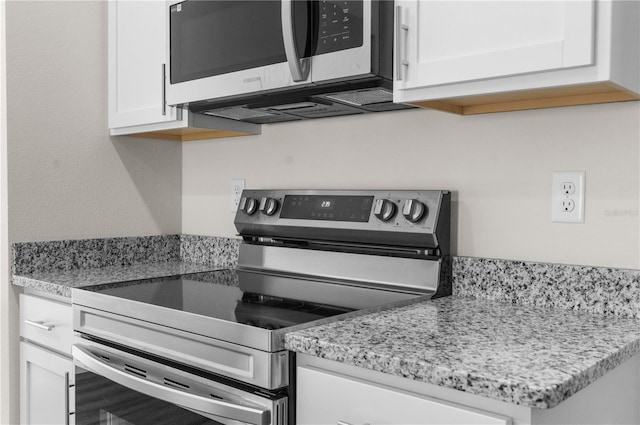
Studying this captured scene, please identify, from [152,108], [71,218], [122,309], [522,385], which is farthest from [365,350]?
[71,218]

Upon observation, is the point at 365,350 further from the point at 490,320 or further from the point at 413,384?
the point at 490,320

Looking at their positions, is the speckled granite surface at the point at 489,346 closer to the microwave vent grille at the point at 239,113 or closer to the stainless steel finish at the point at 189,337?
the stainless steel finish at the point at 189,337

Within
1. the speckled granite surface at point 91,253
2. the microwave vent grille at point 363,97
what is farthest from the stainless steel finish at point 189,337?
the microwave vent grille at point 363,97

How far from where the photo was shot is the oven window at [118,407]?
4.05 feet

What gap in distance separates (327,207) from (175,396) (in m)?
0.68

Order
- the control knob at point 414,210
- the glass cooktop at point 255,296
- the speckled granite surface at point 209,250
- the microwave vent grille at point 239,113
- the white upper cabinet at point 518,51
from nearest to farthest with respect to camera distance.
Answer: the white upper cabinet at point 518,51, the glass cooktop at point 255,296, the control knob at point 414,210, the microwave vent grille at point 239,113, the speckled granite surface at point 209,250

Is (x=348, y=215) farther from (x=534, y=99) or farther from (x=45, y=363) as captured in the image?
(x=45, y=363)

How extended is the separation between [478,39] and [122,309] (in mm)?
988

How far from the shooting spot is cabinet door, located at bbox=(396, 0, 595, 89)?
3.36ft

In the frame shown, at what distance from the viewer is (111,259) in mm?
2068

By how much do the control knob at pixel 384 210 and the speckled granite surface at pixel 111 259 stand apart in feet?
2.21

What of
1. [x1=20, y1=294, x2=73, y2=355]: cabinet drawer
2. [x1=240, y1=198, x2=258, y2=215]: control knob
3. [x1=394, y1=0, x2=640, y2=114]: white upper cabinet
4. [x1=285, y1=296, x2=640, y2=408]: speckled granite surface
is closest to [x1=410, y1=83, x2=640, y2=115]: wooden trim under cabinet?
[x1=394, y1=0, x2=640, y2=114]: white upper cabinet

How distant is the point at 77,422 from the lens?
61.4 inches

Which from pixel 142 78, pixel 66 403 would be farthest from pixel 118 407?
pixel 142 78
